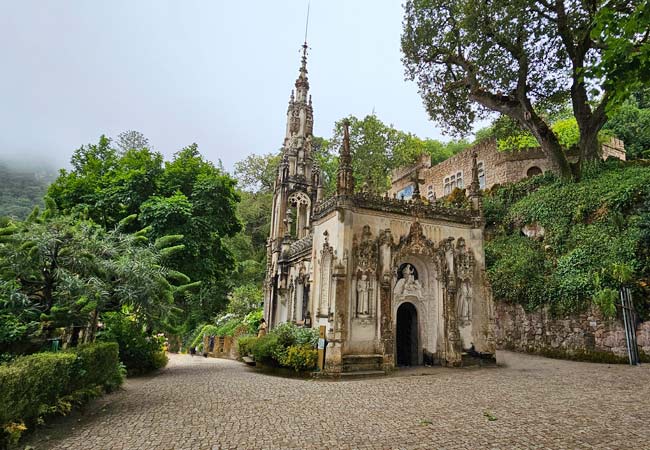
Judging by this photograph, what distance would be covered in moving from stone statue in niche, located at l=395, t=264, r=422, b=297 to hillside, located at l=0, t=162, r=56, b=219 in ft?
117

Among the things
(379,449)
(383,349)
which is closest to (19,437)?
(379,449)

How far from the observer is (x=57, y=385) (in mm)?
7410

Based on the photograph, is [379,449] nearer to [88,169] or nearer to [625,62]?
[625,62]

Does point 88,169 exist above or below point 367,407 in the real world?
above

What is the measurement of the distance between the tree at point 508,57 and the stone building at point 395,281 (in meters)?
8.92

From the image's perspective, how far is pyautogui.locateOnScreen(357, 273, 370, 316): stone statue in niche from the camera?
14.4 meters

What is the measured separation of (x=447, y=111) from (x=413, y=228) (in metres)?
14.6

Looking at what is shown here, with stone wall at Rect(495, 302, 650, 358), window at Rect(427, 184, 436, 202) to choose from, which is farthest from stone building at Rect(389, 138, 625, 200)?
stone wall at Rect(495, 302, 650, 358)

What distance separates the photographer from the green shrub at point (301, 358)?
13922mm

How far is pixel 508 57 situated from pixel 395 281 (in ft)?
54.2

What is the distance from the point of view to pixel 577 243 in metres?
19.4

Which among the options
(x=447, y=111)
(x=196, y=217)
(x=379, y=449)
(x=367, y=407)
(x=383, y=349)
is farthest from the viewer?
(x=447, y=111)

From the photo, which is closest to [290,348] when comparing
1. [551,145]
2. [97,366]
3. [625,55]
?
[97,366]

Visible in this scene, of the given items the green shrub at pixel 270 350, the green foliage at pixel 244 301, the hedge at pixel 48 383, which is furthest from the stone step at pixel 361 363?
the green foliage at pixel 244 301
